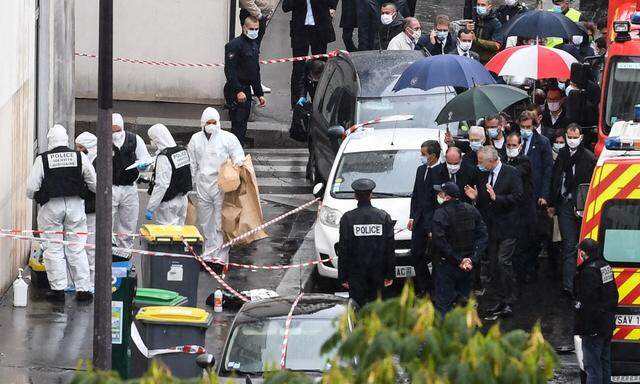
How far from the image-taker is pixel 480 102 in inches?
663

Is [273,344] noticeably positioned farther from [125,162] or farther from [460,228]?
[125,162]

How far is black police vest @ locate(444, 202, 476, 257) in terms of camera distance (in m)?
14.8

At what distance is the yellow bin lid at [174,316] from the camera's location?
12.5 m

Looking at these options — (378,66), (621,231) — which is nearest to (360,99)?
(378,66)

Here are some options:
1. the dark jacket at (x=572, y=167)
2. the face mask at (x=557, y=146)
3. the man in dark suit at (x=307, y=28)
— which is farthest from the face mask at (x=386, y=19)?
the dark jacket at (x=572, y=167)

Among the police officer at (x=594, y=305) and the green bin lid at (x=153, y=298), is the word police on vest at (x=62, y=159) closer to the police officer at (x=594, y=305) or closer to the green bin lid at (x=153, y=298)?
the green bin lid at (x=153, y=298)

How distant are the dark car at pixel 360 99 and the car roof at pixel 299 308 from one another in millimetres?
6162

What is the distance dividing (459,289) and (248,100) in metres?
7.00

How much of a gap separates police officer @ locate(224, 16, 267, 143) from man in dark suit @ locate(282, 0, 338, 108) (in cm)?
253

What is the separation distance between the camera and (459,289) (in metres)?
15.0

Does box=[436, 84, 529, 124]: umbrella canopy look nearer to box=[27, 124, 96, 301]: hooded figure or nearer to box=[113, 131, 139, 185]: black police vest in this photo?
box=[113, 131, 139, 185]: black police vest

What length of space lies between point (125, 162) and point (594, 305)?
5.72 meters

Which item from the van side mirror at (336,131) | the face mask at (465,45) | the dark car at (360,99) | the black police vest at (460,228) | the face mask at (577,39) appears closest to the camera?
the black police vest at (460,228)

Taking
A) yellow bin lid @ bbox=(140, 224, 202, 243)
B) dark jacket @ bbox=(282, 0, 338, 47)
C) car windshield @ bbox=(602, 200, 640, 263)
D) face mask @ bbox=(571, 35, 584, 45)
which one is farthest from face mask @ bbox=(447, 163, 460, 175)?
dark jacket @ bbox=(282, 0, 338, 47)
